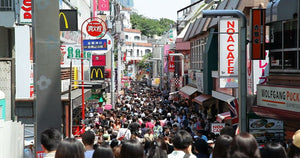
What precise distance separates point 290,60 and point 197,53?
16018mm

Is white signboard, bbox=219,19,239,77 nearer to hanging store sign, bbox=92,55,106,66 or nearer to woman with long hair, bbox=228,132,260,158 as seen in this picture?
hanging store sign, bbox=92,55,106,66

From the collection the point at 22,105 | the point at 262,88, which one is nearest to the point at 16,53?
the point at 22,105

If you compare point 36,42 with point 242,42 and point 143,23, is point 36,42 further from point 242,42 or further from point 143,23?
point 143,23

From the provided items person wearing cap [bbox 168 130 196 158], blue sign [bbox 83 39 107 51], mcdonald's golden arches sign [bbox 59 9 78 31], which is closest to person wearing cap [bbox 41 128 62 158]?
person wearing cap [bbox 168 130 196 158]

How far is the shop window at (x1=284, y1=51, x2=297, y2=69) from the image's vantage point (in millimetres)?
12452

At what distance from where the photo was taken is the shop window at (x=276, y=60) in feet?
44.1

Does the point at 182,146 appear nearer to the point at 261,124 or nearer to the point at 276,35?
the point at 261,124

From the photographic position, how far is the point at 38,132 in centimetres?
612

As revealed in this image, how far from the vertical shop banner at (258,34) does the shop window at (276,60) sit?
1661 mm

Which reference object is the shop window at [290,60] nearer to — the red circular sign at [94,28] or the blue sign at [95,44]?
the blue sign at [95,44]

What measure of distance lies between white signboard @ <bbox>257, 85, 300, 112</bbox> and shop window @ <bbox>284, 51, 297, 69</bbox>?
85cm

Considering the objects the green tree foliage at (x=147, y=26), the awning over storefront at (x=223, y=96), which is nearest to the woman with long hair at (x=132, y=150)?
the awning over storefront at (x=223, y=96)

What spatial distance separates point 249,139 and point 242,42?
5158 mm

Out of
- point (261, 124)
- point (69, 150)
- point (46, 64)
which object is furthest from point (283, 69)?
point (69, 150)
